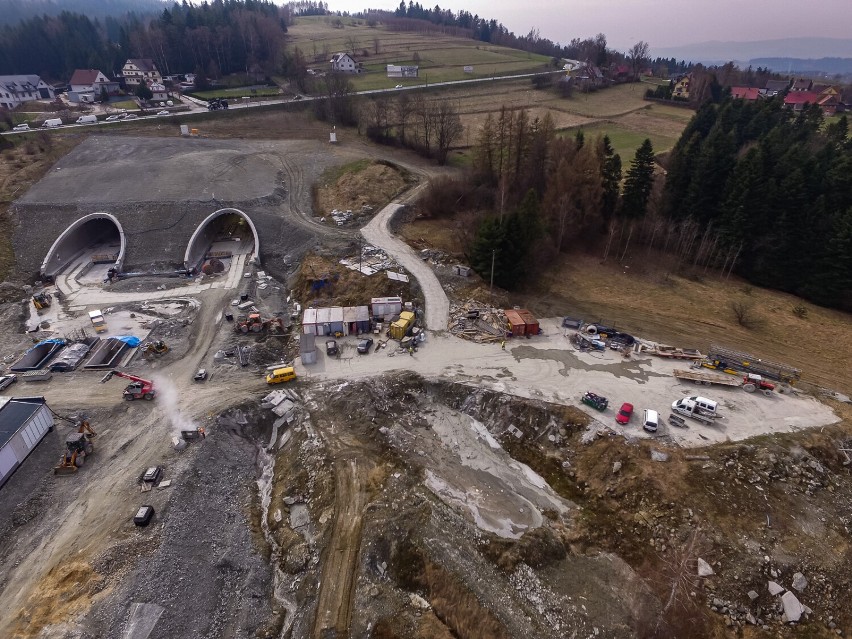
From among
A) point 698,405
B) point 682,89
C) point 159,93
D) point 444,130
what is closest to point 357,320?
point 698,405

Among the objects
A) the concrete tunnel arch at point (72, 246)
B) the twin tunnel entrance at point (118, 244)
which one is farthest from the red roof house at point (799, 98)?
the concrete tunnel arch at point (72, 246)

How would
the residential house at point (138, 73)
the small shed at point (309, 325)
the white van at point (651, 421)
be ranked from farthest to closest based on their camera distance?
1. the residential house at point (138, 73)
2. the small shed at point (309, 325)
3. the white van at point (651, 421)

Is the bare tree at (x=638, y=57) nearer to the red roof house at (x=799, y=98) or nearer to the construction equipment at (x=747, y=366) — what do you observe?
the red roof house at (x=799, y=98)

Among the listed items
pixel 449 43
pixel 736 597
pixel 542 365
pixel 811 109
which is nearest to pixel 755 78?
pixel 811 109

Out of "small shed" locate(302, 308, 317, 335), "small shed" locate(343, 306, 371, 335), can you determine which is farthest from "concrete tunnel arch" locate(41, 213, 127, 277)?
"small shed" locate(343, 306, 371, 335)

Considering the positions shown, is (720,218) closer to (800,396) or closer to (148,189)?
(800,396)

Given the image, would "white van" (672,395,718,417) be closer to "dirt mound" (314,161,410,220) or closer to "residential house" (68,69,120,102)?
"dirt mound" (314,161,410,220)

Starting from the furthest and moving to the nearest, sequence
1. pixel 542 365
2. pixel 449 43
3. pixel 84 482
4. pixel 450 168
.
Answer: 1. pixel 449 43
2. pixel 450 168
3. pixel 542 365
4. pixel 84 482

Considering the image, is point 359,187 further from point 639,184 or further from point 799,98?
point 799,98
